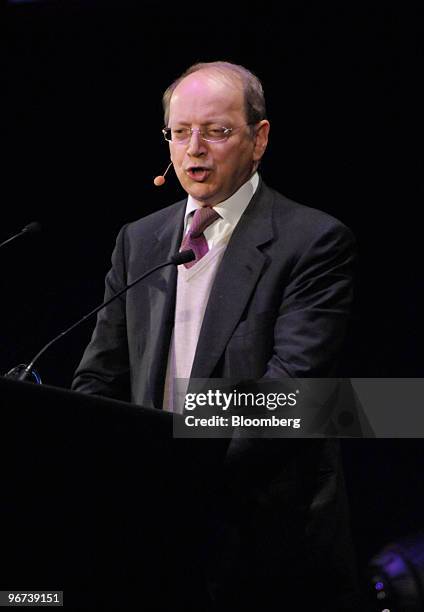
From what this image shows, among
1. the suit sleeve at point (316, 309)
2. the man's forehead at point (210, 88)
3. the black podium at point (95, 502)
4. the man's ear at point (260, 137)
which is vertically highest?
the man's forehead at point (210, 88)

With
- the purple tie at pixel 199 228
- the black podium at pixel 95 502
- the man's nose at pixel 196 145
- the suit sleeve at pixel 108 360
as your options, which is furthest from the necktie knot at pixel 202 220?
the black podium at pixel 95 502

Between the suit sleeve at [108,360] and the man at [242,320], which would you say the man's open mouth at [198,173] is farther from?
the suit sleeve at [108,360]

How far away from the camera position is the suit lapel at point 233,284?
2355 millimetres

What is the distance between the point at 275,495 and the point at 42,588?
63 cm

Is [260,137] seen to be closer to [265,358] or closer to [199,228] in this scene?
[199,228]

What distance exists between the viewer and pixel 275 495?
2.26 meters

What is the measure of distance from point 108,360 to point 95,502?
0.78m

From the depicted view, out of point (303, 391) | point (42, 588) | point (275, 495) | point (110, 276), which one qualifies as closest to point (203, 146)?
point (110, 276)

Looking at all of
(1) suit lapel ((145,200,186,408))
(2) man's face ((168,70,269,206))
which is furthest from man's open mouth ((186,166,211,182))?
(1) suit lapel ((145,200,186,408))

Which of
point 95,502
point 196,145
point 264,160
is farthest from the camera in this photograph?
point 264,160

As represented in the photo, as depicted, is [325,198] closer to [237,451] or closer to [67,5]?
[67,5]

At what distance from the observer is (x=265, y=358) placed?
2346mm

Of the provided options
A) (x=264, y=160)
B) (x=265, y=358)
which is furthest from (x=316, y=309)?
(x=264, y=160)

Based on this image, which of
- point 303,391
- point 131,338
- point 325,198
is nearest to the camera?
point 303,391
